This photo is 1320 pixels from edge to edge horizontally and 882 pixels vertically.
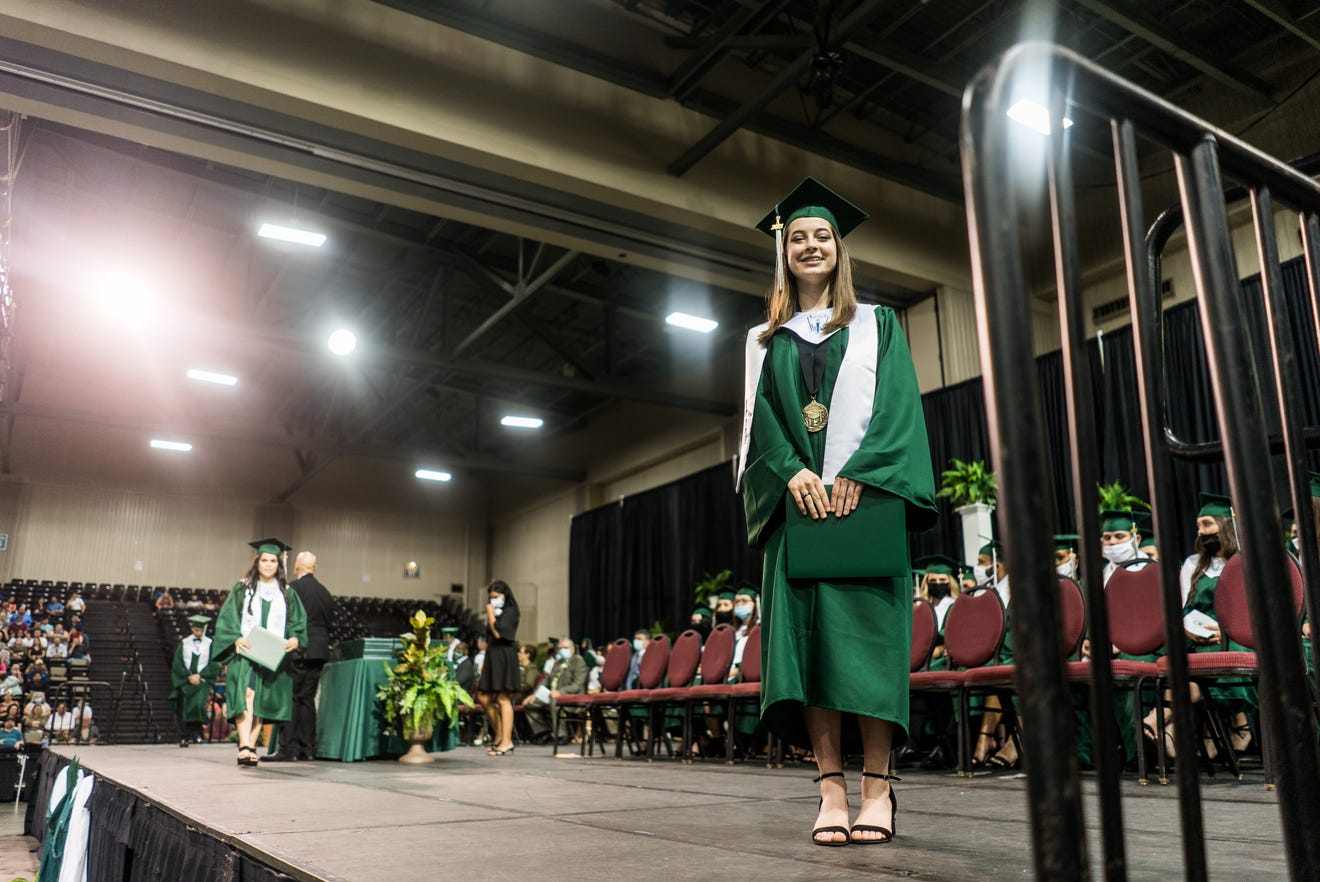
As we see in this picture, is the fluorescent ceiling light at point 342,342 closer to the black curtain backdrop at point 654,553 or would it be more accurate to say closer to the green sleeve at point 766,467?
the black curtain backdrop at point 654,553

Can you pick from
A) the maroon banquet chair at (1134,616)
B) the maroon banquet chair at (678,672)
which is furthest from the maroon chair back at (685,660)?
the maroon banquet chair at (1134,616)

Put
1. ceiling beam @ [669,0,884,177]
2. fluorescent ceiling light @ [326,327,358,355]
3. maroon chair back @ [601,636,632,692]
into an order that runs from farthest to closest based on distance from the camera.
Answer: fluorescent ceiling light @ [326,327,358,355] → maroon chair back @ [601,636,632,692] → ceiling beam @ [669,0,884,177]

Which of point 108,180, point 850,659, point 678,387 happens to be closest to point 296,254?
point 108,180

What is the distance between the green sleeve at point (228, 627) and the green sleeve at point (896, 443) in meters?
4.80

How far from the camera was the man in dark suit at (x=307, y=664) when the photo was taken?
6820mm

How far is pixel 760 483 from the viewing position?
87.8 inches

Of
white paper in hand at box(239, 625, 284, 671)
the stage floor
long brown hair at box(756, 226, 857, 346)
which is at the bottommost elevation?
the stage floor

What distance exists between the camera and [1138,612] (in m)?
4.18

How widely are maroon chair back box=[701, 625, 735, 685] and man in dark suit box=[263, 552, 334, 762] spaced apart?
2.55m

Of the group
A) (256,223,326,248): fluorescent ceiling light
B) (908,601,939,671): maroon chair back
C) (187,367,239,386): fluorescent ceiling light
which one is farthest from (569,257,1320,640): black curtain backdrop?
(187,367,239,386): fluorescent ceiling light

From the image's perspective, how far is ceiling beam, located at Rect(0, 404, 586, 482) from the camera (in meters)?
18.2

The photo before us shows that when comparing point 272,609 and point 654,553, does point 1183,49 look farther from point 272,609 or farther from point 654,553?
point 654,553

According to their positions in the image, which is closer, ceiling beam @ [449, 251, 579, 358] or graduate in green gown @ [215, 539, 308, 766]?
graduate in green gown @ [215, 539, 308, 766]

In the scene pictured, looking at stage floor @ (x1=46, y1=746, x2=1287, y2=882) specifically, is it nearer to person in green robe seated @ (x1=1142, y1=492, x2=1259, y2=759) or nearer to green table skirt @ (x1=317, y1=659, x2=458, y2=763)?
person in green robe seated @ (x1=1142, y1=492, x2=1259, y2=759)
